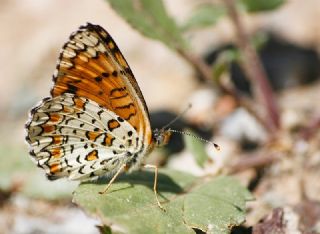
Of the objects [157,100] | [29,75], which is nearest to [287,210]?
[157,100]

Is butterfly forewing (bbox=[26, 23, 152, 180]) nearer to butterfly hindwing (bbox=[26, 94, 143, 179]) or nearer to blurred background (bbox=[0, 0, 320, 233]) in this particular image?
butterfly hindwing (bbox=[26, 94, 143, 179])

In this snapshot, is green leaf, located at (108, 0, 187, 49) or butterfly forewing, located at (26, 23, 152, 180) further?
green leaf, located at (108, 0, 187, 49)

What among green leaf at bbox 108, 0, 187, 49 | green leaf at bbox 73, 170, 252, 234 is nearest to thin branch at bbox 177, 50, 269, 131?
green leaf at bbox 108, 0, 187, 49

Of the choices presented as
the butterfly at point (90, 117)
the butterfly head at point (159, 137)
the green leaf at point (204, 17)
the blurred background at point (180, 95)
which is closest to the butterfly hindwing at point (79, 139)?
the butterfly at point (90, 117)

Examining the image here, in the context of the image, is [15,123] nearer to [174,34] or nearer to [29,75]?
[29,75]

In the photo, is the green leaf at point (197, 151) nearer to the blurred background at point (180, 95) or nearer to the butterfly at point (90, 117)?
the blurred background at point (180, 95)
